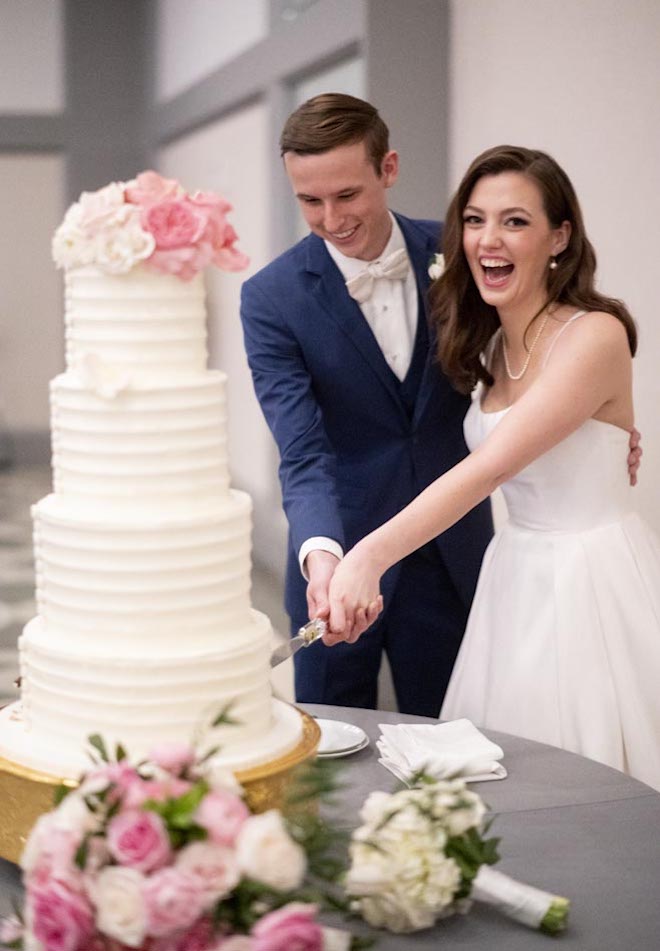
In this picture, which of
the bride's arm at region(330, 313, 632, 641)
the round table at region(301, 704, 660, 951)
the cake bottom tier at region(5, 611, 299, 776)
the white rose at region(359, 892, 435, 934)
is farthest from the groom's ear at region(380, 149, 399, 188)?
the white rose at region(359, 892, 435, 934)

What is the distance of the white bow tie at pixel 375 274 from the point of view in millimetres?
2998

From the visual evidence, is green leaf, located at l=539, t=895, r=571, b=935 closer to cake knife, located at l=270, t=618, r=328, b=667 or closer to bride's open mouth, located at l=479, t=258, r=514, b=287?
cake knife, located at l=270, t=618, r=328, b=667

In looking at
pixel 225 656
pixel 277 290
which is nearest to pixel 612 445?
pixel 277 290

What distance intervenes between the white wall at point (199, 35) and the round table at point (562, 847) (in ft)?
18.1

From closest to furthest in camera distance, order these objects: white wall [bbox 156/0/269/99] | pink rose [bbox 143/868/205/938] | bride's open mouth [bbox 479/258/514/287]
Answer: pink rose [bbox 143/868/205/938]
bride's open mouth [bbox 479/258/514/287]
white wall [bbox 156/0/269/99]

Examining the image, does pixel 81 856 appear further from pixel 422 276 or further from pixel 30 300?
pixel 30 300

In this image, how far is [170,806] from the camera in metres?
1.29

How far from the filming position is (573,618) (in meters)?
2.61

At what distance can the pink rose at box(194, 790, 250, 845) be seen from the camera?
1264 millimetres

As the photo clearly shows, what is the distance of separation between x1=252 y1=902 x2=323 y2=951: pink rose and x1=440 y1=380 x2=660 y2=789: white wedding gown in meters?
1.41

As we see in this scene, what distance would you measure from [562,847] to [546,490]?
969mm

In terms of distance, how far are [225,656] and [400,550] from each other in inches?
30.4

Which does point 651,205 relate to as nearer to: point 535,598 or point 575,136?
point 575,136

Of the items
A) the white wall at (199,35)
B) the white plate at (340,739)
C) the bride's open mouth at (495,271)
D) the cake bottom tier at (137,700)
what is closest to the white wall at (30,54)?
the white wall at (199,35)
